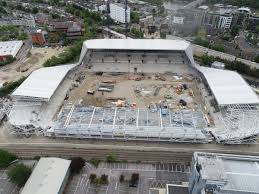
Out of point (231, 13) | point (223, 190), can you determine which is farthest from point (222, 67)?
point (223, 190)

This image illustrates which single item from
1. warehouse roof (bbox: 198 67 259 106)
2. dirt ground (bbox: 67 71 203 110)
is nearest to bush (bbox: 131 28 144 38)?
dirt ground (bbox: 67 71 203 110)

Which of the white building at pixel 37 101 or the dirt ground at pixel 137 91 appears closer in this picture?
the white building at pixel 37 101

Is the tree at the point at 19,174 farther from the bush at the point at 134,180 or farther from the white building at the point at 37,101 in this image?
the bush at the point at 134,180

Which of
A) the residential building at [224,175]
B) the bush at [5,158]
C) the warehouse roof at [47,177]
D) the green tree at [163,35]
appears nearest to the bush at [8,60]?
the bush at [5,158]

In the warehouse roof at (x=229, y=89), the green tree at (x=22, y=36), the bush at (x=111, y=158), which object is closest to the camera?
the bush at (x=111, y=158)

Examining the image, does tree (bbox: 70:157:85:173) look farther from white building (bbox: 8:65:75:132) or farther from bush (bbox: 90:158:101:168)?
white building (bbox: 8:65:75:132)

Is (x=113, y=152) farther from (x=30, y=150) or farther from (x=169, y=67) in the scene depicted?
(x=169, y=67)
